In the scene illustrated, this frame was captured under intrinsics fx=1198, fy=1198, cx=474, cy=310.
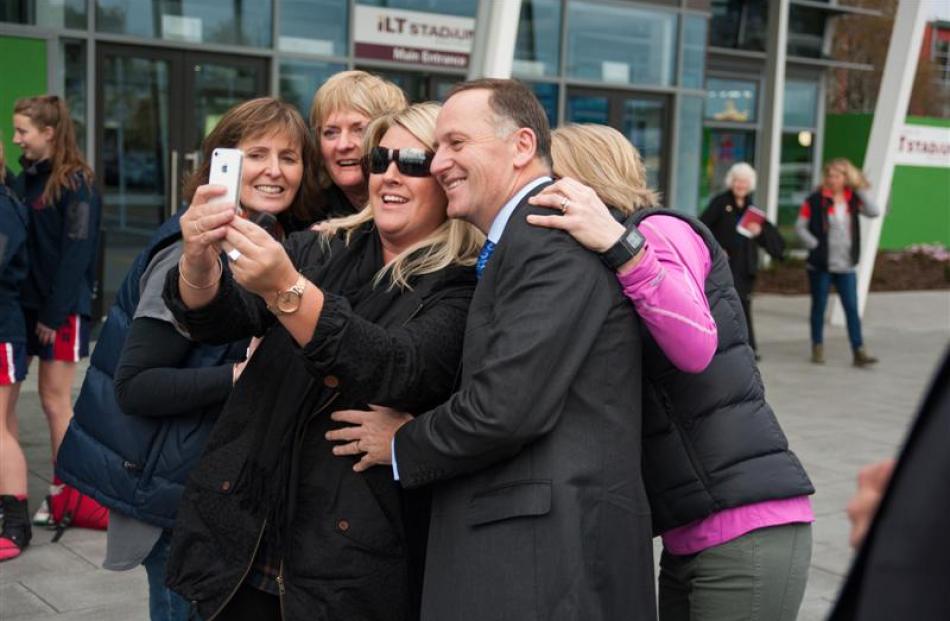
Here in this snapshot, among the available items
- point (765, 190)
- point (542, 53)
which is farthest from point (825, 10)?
point (542, 53)

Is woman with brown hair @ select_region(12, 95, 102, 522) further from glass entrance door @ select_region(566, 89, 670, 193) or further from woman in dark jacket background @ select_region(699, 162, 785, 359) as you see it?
glass entrance door @ select_region(566, 89, 670, 193)

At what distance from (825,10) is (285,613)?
21884mm

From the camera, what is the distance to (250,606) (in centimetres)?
260

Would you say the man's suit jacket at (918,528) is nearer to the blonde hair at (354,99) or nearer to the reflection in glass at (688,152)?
the blonde hair at (354,99)

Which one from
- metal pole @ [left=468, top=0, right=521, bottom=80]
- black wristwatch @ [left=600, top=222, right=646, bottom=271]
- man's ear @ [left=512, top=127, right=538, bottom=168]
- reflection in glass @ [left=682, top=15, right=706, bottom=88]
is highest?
reflection in glass @ [left=682, top=15, right=706, bottom=88]

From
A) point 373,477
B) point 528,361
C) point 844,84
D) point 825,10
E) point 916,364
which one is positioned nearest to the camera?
point 528,361

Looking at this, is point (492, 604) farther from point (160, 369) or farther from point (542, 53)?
point (542, 53)

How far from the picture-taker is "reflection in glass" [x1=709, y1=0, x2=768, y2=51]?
20938mm

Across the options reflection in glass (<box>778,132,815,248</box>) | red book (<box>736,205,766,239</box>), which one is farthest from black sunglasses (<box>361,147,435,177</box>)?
reflection in glass (<box>778,132,815,248</box>)

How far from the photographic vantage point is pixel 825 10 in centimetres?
2228

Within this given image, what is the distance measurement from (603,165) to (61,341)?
13.3 feet

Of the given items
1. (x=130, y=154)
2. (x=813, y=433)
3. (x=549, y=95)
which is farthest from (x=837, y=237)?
(x=130, y=154)

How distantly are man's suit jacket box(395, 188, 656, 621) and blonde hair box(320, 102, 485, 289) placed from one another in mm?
267

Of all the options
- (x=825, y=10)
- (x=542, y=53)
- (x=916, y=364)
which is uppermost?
(x=825, y=10)
